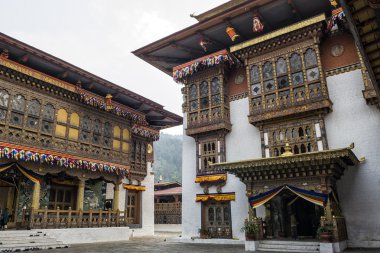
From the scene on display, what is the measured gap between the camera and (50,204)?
18078 millimetres

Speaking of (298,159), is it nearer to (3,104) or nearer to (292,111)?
(292,111)

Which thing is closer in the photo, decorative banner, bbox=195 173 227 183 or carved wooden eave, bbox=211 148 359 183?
carved wooden eave, bbox=211 148 359 183

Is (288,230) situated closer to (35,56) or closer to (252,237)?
(252,237)

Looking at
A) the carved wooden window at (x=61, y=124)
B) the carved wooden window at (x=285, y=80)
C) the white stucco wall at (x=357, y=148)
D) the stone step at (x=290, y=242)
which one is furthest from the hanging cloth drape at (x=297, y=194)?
the carved wooden window at (x=61, y=124)

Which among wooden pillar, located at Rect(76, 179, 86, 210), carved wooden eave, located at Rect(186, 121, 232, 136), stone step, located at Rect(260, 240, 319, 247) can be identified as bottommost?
stone step, located at Rect(260, 240, 319, 247)

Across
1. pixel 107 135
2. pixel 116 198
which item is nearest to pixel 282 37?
pixel 107 135

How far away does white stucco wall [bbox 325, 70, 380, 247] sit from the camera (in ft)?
39.5

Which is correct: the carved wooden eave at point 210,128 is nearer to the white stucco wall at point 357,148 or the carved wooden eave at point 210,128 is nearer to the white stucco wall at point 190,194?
the white stucco wall at point 190,194

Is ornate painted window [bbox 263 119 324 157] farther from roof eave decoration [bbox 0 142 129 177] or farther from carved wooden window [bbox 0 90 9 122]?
carved wooden window [bbox 0 90 9 122]

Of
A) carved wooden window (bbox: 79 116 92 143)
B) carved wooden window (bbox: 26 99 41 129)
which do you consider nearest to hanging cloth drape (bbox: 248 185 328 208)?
carved wooden window (bbox: 79 116 92 143)

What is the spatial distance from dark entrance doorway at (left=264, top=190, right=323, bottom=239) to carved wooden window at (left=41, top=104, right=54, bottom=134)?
11065 millimetres

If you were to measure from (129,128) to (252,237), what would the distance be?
36.5ft

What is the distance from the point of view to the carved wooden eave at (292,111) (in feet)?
43.3

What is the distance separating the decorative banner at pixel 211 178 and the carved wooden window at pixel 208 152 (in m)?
0.43
